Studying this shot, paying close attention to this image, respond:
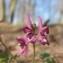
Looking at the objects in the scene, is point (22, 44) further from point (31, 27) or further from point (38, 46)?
point (38, 46)

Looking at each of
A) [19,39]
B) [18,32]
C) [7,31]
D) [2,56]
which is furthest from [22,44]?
[7,31]

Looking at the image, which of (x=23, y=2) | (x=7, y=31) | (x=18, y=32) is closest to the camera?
(x=18, y=32)

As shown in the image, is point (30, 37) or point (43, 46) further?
point (43, 46)

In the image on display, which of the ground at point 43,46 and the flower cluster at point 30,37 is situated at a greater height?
the flower cluster at point 30,37

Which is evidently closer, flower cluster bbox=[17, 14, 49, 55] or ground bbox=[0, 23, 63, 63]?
flower cluster bbox=[17, 14, 49, 55]

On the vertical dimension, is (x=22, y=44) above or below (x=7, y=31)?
above

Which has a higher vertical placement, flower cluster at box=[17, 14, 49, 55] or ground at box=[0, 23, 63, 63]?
flower cluster at box=[17, 14, 49, 55]

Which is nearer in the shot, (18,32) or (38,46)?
(38,46)

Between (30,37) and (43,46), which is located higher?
(30,37)

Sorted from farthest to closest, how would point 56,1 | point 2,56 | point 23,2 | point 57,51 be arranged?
point 56,1 < point 23,2 < point 57,51 < point 2,56
